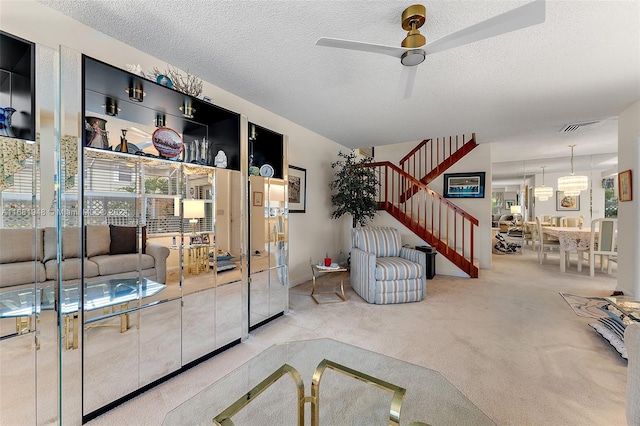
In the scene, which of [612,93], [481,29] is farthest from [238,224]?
[612,93]

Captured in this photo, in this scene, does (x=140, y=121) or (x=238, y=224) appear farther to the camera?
(x=238, y=224)

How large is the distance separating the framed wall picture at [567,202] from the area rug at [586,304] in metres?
7.26

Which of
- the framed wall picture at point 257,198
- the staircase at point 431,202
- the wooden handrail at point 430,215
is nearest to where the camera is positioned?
the framed wall picture at point 257,198

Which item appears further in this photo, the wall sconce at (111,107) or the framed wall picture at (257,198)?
the framed wall picture at (257,198)

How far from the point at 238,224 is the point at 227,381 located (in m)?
1.32

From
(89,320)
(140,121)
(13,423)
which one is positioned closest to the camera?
(13,423)

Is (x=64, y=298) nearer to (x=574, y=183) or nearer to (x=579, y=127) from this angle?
(x=579, y=127)

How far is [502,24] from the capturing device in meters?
1.42

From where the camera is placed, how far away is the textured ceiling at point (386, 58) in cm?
173

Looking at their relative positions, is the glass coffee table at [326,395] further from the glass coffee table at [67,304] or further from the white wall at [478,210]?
the white wall at [478,210]

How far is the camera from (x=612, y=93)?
9.71 ft

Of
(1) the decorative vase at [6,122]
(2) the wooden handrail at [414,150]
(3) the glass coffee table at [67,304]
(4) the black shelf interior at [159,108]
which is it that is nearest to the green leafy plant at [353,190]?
(2) the wooden handrail at [414,150]

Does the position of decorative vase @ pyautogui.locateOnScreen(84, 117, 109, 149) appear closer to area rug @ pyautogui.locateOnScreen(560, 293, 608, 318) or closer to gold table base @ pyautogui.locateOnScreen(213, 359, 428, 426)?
gold table base @ pyautogui.locateOnScreen(213, 359, 428, 426)

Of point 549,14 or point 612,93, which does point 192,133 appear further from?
point 612,93
